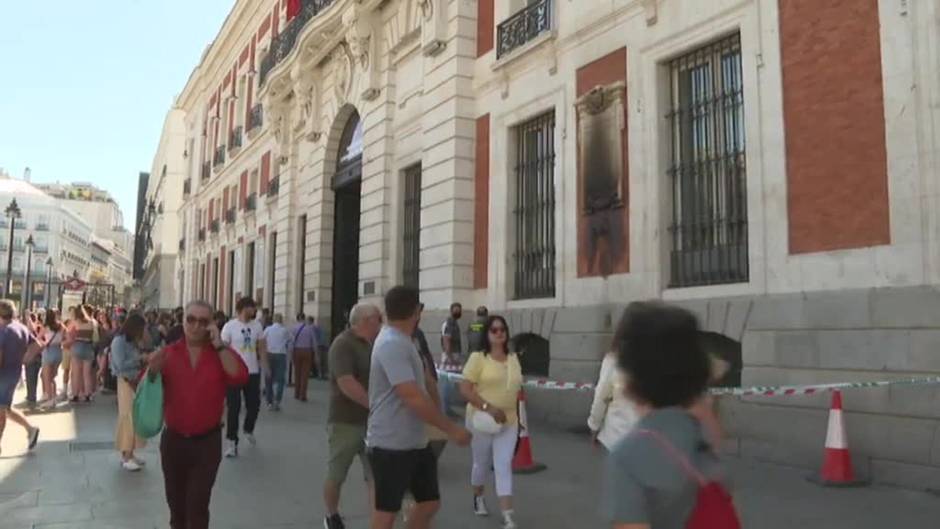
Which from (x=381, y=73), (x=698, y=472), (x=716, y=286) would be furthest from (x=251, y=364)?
(x=381, y=73)

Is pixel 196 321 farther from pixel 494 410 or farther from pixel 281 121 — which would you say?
pixel 281 121

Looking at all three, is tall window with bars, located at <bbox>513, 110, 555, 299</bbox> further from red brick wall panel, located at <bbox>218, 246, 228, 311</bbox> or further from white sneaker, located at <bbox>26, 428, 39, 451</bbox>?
red brick wall panel, located at <bbox>218, 246, 228, 311</bbox>

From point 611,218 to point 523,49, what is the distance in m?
3.76

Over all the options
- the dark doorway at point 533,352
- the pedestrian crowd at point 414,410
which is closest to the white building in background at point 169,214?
the dark doorway at point 533,352

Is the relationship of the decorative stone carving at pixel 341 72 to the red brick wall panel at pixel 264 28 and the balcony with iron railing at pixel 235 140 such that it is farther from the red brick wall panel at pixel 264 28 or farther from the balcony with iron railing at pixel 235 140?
the balcony with iron railing at pixel 235 140

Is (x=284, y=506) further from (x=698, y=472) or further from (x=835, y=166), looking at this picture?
(x=835, y=166)

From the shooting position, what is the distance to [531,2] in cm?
1422

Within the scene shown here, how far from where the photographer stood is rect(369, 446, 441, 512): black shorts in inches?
169

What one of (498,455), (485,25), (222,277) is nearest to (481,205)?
(485,25)

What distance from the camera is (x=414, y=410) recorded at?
165 inches

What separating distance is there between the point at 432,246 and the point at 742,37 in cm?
759

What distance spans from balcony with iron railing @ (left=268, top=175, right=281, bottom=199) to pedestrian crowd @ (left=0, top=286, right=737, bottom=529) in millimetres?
15511

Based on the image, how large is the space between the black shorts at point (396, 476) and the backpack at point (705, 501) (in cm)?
260

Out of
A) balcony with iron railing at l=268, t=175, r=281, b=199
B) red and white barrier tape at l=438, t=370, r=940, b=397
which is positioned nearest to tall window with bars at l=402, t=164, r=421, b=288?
red and white barrier tape at l=438, t=370, r=940, b=397
